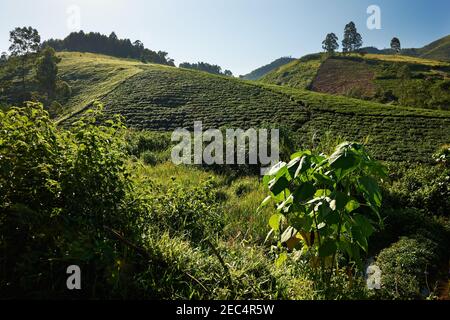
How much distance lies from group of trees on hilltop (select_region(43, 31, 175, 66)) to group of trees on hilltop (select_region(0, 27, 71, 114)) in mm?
60283

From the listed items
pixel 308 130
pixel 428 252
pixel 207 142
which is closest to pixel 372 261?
pixel 428 252

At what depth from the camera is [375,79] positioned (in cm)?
5009

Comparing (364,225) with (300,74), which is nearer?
(364,225)

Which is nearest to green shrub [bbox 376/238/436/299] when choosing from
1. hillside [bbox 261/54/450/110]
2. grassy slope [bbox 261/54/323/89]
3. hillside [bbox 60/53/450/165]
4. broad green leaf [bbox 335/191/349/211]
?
broad green leaf [bbox 335/191/349/211]

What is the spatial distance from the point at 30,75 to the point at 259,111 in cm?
4198

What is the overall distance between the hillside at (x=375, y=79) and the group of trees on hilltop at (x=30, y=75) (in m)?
34.7

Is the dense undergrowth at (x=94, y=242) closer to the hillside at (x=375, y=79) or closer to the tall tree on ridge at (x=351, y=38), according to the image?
the hillside at (x=375, y=79)

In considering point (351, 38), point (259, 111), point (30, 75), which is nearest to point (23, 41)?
point (30, 75)

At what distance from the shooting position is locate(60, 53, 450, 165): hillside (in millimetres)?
18938

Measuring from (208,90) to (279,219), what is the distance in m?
35.8

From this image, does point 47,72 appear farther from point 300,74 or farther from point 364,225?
point 364,225

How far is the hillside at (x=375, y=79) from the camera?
3934 centimetres

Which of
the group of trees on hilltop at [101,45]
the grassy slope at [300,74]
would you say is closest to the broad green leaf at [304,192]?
the grassy slope at [300,74]

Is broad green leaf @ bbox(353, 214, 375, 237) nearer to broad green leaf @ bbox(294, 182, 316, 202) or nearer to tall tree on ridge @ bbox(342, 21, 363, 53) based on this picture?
broad green leaf @ bbox(294, 182, 316, 202)
